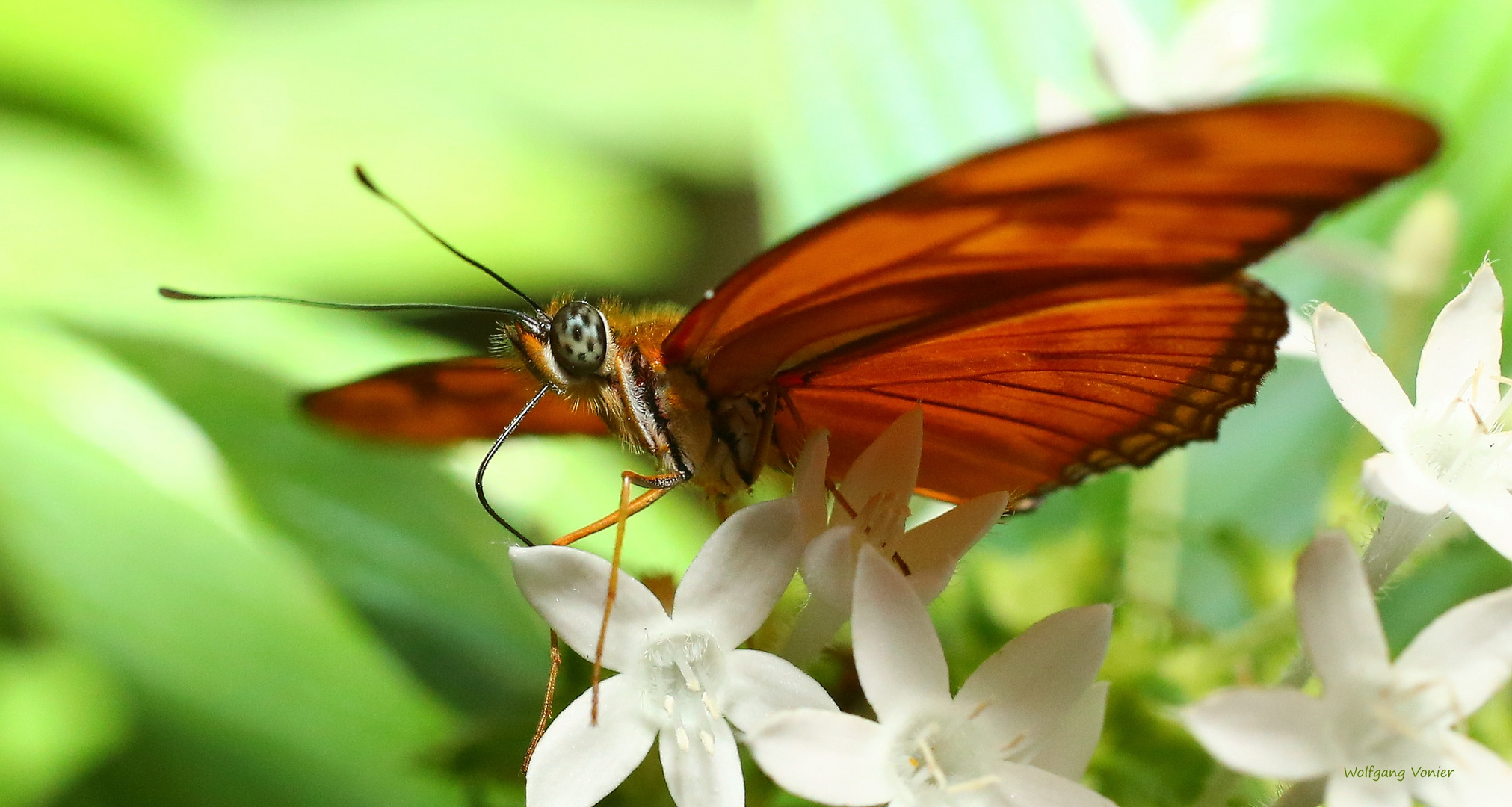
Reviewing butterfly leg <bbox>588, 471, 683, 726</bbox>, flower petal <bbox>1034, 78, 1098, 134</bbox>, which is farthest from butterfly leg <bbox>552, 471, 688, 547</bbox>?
flower petal <bbox>1034, 78, 1098, 134</bbox>

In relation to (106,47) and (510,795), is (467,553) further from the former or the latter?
(106,47)

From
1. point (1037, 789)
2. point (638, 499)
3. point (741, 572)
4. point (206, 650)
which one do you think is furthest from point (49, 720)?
point (1037, 789)

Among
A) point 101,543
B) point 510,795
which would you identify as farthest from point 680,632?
point 101,543

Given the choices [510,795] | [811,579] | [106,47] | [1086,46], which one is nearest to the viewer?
[811,579]

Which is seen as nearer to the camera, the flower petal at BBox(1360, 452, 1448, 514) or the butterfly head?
the flower petal at BBox(1360, 452, 1448, 514)

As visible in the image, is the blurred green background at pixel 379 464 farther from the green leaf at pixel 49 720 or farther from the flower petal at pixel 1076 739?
the flower petal at pixel 1076 739

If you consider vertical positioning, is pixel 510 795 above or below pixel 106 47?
below

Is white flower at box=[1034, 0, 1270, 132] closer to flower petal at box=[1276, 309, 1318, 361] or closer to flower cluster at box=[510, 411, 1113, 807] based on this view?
flower petal at box=[1276, 309, 1318, 361]
